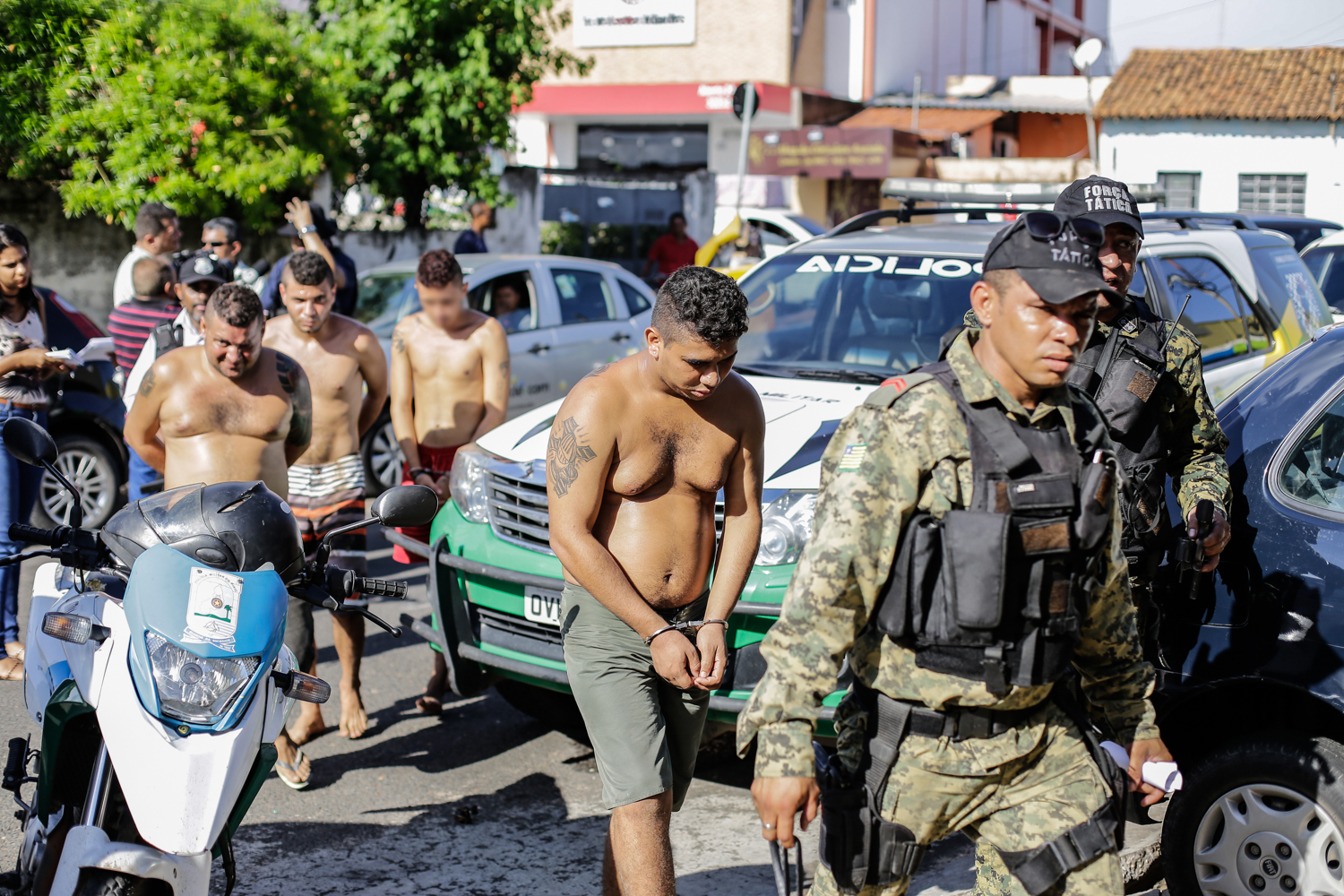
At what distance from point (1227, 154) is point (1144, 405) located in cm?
3140

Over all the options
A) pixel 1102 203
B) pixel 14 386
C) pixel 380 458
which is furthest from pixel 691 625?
pixel 380 458

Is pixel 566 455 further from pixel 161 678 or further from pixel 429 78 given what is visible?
pixel 429 78

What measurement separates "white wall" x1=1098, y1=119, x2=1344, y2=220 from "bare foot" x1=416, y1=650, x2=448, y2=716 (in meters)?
28.3

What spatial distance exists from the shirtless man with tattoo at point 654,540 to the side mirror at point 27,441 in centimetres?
129

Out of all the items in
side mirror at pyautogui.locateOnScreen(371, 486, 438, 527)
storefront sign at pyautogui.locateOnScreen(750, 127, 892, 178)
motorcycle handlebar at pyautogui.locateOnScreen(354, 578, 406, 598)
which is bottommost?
motorcycle handlebar at pyautogui.locateOnScreen(354, 578, 406, 598)

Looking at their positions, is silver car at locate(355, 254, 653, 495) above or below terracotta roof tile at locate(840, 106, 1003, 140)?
below

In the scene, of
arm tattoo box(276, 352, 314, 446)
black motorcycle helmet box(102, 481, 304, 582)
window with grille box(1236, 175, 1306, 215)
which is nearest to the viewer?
black motorcycle helmet box(102, 481, 304, 582)

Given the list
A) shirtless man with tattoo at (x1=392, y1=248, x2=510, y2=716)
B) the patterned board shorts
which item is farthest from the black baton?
shirtless man with tattoo at (x1=392, y1=248, x2=510, y2=716)

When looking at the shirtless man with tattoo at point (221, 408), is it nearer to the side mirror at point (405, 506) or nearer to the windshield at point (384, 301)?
the side mirror at point (405, 506)

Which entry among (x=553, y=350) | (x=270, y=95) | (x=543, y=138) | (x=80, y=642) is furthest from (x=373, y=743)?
(x=543, y=138)

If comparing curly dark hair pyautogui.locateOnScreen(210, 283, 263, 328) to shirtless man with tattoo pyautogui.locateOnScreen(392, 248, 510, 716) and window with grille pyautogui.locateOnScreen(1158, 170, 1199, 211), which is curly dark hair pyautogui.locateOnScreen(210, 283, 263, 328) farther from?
window with grille pyautogui.locateOnScreen(1158, 170, 1199, 211)

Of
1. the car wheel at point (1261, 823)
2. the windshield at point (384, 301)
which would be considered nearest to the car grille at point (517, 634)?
the car wheel at point (1261, 823)

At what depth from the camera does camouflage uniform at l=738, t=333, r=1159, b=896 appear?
2475 millimetres

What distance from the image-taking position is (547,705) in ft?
17.8
